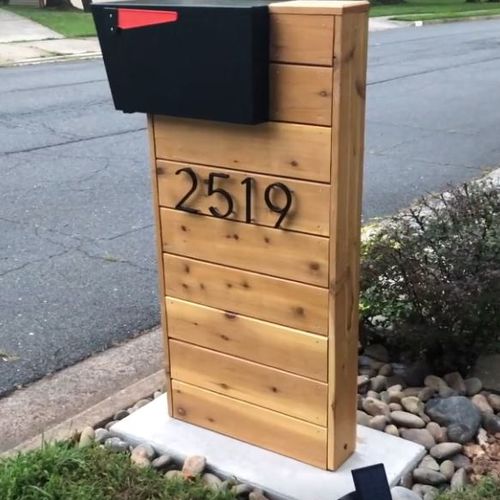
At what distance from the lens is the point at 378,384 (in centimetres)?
334

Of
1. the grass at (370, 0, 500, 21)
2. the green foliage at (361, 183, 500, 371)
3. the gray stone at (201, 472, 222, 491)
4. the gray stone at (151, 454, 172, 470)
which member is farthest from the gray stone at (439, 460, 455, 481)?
the grass at (370, 0, 500, 21)

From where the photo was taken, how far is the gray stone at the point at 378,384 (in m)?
3.33

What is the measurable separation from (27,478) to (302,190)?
1.27 m

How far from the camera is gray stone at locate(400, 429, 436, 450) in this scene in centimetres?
293

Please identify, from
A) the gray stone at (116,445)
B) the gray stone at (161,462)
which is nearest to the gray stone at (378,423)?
the gray stone at (161,462)

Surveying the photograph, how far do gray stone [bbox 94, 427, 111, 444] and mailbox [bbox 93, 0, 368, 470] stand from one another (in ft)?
0.90

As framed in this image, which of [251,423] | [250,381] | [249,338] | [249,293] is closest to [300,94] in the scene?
[249,293]

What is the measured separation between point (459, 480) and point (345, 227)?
95 centimetres

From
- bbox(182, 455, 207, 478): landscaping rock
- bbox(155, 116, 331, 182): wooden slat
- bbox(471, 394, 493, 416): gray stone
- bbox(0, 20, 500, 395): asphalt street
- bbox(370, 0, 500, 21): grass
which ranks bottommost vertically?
bbox(370, 0, 500, 21): grass

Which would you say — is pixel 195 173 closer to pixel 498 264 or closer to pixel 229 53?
pixel 229 53

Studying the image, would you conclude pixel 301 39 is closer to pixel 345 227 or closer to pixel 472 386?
pixel 345 227

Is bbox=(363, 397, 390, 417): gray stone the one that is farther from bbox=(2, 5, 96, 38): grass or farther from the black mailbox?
bbox=(2, 5, 96, 38): grass

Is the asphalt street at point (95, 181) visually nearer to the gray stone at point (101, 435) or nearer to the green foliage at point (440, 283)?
the gray stone at point (101, 435)

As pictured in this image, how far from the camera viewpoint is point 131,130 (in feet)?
28.3
